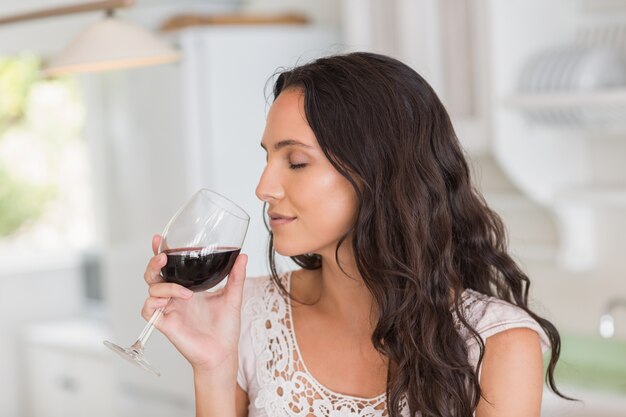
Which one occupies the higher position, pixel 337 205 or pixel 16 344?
pixel 337 205

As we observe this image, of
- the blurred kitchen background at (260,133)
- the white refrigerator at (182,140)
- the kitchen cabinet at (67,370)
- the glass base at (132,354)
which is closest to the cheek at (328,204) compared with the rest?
the glass base at (132,354)

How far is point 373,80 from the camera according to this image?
1744mm

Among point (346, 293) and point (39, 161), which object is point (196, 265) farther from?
point (39, 161)

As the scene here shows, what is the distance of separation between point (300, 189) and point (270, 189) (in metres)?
0.05

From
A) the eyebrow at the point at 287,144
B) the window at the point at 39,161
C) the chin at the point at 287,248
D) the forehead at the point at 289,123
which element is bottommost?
the window at the point at 39,161

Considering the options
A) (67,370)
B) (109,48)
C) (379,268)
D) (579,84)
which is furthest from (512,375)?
(67,370)

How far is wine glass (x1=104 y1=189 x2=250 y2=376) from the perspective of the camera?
1.60 meters

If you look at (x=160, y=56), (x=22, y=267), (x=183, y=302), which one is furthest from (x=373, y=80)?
(x=22, y=267)

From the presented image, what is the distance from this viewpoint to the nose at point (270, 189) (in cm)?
171

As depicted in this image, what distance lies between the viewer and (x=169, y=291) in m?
1.62

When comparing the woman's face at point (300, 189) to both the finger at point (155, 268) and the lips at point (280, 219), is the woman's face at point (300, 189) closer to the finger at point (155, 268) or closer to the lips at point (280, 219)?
the lips at point (280, 219)

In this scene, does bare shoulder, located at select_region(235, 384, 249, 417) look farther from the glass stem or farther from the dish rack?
the dish rack

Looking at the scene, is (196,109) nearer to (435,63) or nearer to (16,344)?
(435,63)

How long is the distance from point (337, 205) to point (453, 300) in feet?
0.88
